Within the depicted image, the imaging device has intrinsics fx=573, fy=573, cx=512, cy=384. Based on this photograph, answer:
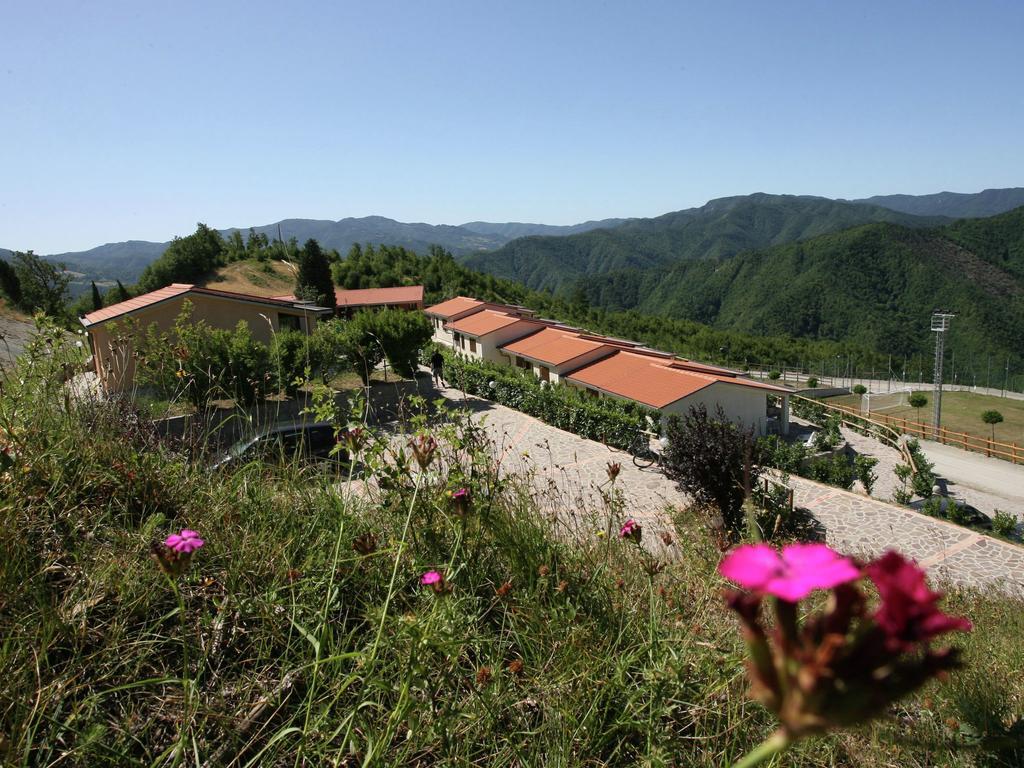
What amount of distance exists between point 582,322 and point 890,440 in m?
35.9

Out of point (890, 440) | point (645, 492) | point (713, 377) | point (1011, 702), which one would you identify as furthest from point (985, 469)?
point (1011, 702)

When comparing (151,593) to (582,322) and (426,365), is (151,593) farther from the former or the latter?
(582,322)

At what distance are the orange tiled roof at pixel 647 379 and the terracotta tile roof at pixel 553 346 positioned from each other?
3.15 feet

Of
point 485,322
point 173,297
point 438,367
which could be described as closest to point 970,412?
point 485,322

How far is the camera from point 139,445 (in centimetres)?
340

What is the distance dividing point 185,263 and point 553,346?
43.9 metres

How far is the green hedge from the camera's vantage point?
19.0 m

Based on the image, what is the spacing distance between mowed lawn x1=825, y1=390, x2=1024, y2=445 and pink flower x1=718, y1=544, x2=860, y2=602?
5294 centimetres

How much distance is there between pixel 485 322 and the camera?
111 feet

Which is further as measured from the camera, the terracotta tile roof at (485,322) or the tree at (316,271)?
the tree at (316,271)

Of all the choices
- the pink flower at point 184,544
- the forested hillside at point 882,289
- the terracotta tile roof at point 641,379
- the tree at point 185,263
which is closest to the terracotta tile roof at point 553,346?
the terracotta tile roof at point 641,379

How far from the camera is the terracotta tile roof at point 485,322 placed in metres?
32.2

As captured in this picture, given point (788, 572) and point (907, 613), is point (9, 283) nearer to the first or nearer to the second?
point (788, 572)

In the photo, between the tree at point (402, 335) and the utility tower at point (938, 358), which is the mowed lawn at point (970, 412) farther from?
the tree at point (402, 335)
